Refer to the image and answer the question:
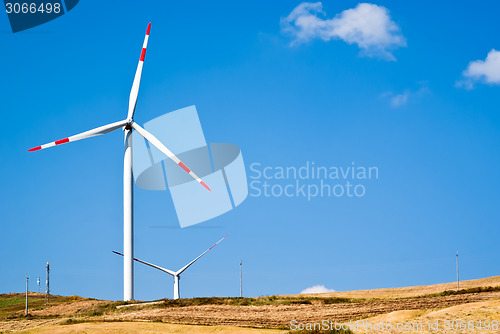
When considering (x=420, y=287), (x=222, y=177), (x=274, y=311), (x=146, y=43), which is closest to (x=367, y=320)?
(x=274, y=311)

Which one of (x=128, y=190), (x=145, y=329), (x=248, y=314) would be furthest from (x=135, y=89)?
(x=145, y=329)

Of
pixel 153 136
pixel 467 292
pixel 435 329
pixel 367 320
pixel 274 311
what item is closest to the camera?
pixel 435 329

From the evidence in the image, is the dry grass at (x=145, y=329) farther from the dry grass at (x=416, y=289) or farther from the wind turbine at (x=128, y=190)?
the dry grass at (x=416, y=289)

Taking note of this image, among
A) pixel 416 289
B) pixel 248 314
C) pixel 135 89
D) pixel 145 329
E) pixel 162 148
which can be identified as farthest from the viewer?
pixel 416 289

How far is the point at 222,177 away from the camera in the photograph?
235 feet

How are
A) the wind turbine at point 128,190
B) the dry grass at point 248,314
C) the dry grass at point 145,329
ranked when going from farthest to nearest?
the wind turbine at point 128,190
the dry grass at point 145,329
the dry grass at point 248,314

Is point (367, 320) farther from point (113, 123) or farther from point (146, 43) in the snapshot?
point (146, 43)

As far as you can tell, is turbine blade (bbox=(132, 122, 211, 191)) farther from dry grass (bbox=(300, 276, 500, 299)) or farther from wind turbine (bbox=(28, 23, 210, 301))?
dry grass (bbox=(300, 276, 500, 299))

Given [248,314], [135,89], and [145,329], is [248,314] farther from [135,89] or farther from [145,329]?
[135,89]

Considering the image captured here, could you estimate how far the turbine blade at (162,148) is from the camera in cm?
6656

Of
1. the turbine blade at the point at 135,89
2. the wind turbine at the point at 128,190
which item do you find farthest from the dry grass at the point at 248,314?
the turbine blade at the point at 135,89

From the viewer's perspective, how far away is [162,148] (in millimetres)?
69750

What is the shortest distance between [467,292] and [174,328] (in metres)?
31.7

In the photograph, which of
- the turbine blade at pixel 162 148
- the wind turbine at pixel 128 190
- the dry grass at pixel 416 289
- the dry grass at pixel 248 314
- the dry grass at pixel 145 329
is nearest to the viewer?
the dry grass at pixel 248 314
